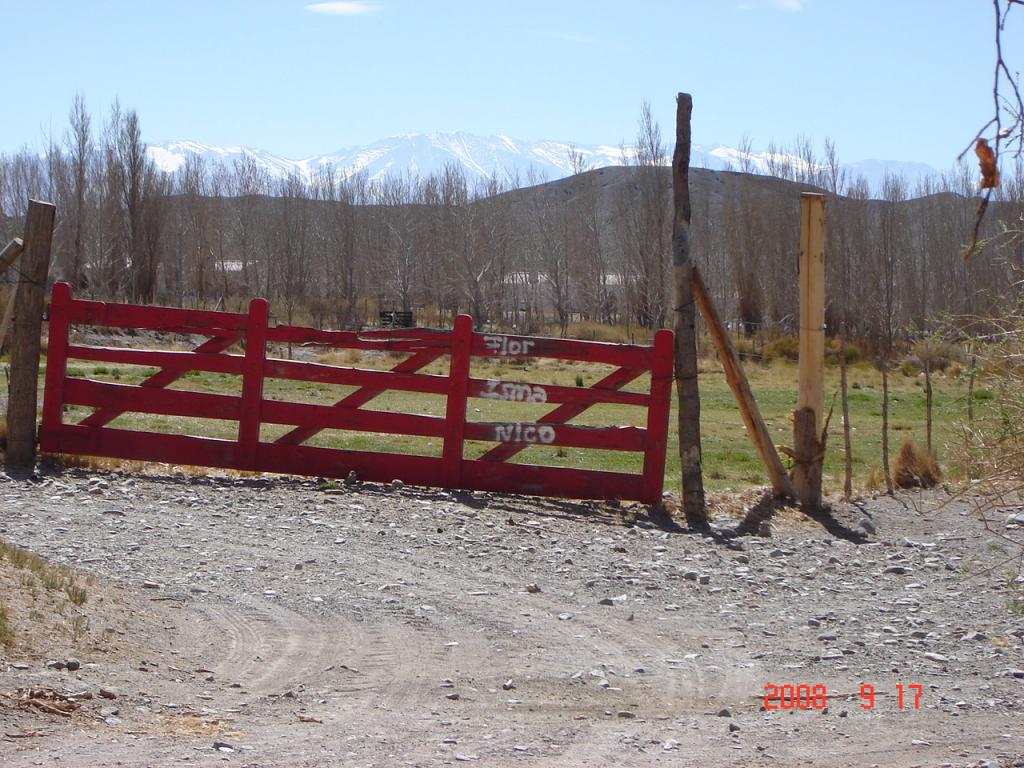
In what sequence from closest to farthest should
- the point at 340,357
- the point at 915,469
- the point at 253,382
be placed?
the point at 253,382, the point at 915,469, the point at 340,357

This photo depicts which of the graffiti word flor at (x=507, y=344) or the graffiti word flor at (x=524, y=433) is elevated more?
the graffiti word flor at (x=507, y=344)

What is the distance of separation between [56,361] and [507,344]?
4295 millimetres

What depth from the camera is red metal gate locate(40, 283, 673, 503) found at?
32.7ft

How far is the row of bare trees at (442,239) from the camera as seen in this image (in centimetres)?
5300

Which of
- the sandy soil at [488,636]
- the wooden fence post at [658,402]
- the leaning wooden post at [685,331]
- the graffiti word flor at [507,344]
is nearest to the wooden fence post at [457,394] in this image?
the graffiti word flor at [507,344]

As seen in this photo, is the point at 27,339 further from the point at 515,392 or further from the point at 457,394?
the point at 515,392

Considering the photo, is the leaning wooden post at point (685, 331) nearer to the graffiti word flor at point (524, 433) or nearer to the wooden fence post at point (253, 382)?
the graffiti word flor at point (524, 433)

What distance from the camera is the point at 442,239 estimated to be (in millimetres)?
68500

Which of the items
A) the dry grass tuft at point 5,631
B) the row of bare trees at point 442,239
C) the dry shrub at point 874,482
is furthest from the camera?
the row of bare trees at point 442,239

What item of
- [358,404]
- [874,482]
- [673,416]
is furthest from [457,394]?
[673,416]

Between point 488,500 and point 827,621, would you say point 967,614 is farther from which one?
point 488,500

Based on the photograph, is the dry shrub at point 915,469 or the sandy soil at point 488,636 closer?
the sandy soil at point 488,636

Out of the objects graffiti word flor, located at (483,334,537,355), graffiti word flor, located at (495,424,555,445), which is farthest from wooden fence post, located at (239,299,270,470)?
graffiti word flor, located at (495,424,555,445)

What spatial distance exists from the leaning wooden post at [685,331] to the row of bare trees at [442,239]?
114 feet
